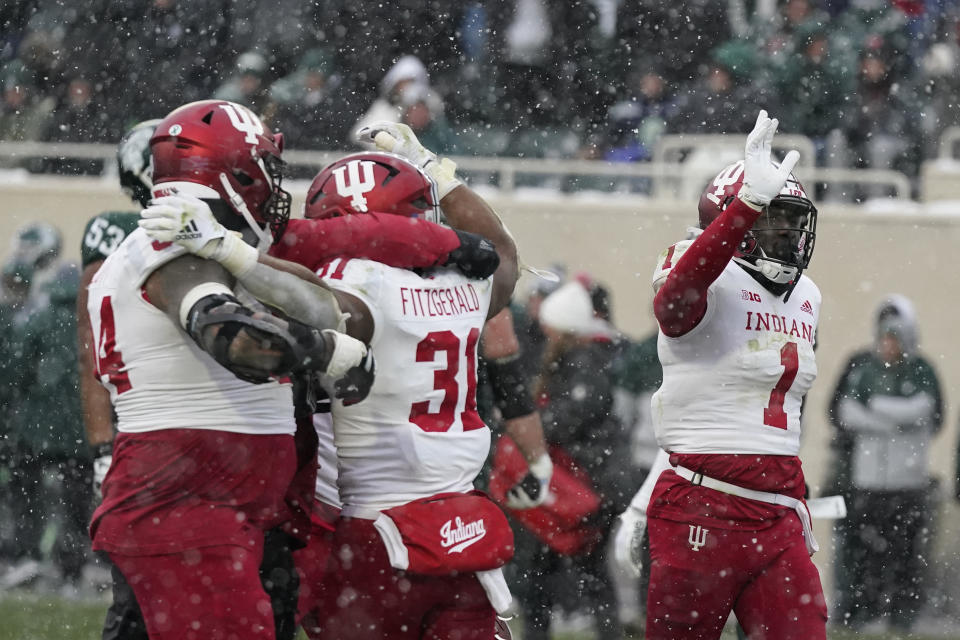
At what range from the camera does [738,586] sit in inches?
172

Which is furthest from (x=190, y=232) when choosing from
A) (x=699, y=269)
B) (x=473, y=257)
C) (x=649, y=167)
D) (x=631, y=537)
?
(x=649, y=167)

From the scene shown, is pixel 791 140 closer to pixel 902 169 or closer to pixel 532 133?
pixel 902 169

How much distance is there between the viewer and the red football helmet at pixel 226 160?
148 inches

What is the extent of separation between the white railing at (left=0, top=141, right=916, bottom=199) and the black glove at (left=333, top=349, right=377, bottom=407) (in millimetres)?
6541

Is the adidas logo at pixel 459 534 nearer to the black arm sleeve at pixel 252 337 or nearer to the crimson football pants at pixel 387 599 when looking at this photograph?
the crimson football pants at pixel 387 599

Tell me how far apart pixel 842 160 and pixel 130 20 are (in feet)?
17.9

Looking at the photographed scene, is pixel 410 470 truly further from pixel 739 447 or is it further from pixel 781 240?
pixel 781 240

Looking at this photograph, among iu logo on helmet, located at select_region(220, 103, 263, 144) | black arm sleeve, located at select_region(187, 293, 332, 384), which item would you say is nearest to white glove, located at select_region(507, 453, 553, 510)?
iu logo on helmet, located at select_region(220, 103, 263, 144)

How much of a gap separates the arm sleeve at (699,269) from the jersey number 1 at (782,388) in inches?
13.0

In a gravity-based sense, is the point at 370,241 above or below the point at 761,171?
below

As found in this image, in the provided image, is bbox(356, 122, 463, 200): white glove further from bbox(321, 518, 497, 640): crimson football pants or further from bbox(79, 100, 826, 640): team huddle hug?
bbox(321, 518, 497, 640): crimson football pants

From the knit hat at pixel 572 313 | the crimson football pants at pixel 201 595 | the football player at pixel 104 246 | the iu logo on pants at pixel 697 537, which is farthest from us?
the knit hat at pixel 572 313

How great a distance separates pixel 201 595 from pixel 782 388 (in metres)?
1.77

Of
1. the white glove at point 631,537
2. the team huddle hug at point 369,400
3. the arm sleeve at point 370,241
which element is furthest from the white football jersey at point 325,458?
the white glove at point 631,537
